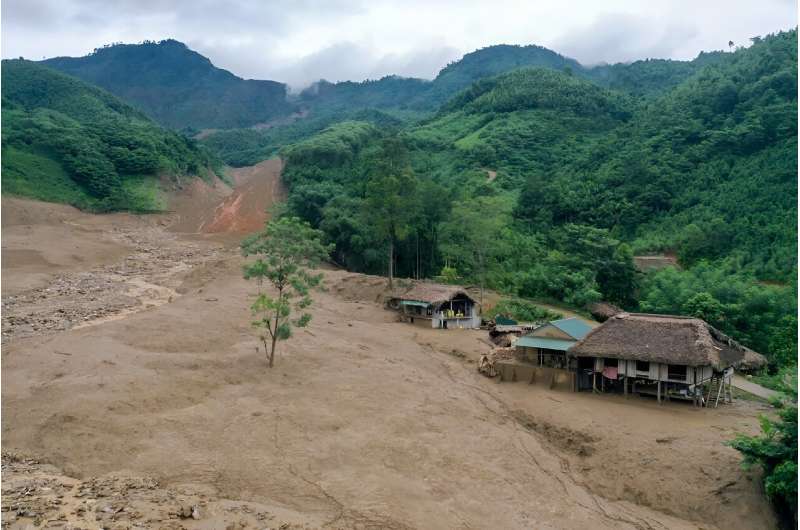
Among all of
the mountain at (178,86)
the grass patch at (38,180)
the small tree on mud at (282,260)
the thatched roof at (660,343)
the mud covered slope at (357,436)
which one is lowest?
A: the mud covered slope at (357,436)

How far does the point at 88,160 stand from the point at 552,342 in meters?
56.3

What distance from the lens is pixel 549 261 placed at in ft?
143

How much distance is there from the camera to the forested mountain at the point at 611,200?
38.4m

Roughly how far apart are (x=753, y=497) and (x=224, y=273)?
3463 cm

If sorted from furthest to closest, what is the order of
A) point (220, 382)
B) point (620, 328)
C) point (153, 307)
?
point (153, 307), point (620, 328), point (220, 382)

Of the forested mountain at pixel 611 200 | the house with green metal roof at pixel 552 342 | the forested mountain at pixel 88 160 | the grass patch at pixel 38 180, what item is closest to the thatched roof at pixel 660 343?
the house with green metal roof at pixel 552 342

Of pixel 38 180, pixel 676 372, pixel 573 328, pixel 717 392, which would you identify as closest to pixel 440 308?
pixel 573 328

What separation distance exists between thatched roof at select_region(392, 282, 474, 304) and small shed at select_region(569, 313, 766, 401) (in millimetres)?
11554

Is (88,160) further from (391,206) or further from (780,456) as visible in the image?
(780,456)

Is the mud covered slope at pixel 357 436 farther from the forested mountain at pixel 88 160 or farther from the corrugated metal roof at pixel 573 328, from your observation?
the forested mountain at pixel 88 160

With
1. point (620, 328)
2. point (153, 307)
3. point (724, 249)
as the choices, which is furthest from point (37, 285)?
point (724, 249)

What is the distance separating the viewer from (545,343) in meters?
24.9

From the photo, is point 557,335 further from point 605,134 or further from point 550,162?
point 605,134

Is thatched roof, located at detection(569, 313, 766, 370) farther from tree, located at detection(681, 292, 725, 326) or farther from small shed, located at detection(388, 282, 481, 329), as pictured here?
small shed, located at detection(388, 282, 481, 329)
